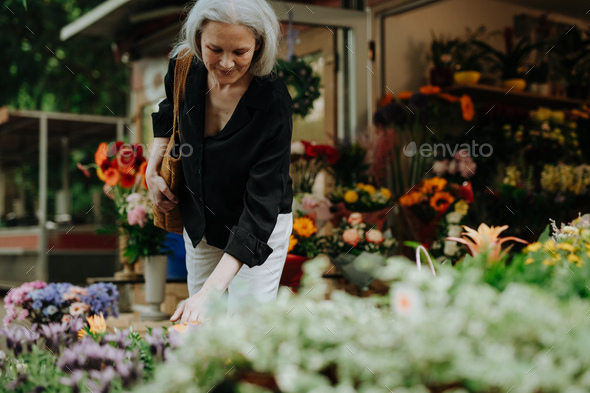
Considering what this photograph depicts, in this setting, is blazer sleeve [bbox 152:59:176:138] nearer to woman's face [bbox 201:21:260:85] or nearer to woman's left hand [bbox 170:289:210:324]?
woman's face [bbox 201:21:260:85]

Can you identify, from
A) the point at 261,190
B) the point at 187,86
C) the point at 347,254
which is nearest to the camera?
the point at 261,190

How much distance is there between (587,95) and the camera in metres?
5.67

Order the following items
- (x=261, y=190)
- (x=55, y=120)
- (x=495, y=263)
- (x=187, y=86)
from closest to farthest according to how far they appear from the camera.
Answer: (x=495, y=263), (x=261, y=190), (x=187, y=86), (x=55, y=120)

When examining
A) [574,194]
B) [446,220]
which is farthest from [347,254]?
[574,194]

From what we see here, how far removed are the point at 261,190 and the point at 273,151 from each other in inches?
4.3

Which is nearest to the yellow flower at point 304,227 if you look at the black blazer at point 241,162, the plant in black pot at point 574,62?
the black blazer at point 241,162

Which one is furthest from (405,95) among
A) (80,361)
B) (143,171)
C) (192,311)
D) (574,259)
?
(80,361)

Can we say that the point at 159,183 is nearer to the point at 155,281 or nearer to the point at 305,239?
the point at 155,281

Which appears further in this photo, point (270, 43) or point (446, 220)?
point (446, 220)

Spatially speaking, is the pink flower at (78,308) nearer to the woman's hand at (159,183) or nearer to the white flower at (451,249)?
the woman's hand at (159,183)

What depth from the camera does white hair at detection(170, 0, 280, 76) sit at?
158cm

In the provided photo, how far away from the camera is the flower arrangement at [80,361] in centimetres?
106

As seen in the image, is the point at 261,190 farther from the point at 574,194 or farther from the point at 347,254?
the point at 574,194

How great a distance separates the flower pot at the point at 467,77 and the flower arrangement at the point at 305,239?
202 centimetres
